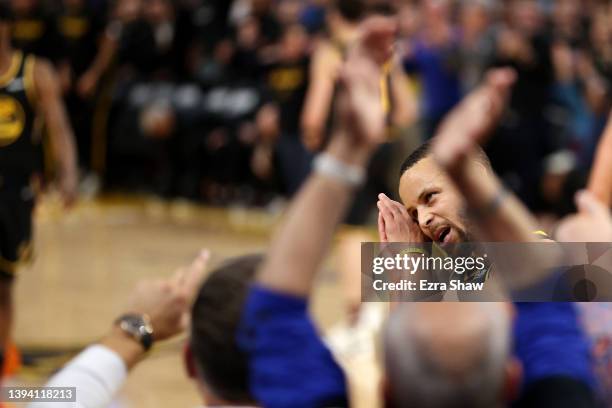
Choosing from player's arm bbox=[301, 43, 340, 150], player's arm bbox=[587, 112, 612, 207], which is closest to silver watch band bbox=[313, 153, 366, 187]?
player's arm bbox=[587, 112, 612, 207]

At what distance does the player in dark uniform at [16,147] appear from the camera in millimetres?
5188

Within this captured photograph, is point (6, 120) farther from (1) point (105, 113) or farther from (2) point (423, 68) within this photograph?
(1) point (105, 113)

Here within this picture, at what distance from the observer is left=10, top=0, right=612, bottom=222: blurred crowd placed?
912 cm

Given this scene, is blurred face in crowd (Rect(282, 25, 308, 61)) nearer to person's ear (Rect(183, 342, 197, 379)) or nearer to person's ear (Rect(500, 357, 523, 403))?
person's ear (Rect(183, 342, 197, 379))

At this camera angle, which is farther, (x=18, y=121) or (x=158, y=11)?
(x=158, y=11)

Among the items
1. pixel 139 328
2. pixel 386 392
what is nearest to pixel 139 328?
pixel 139 328

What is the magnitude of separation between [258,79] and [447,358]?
1015cm

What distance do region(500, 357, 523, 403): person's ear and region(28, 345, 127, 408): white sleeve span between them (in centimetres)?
90

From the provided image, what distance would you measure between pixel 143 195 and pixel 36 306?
5490mm

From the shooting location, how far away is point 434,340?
4.98 feet

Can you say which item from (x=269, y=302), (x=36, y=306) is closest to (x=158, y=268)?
(x=36, y=306)

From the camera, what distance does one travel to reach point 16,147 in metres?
5.25

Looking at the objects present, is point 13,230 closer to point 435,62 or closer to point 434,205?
point 434,205

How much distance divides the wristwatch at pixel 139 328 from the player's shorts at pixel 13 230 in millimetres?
3028
